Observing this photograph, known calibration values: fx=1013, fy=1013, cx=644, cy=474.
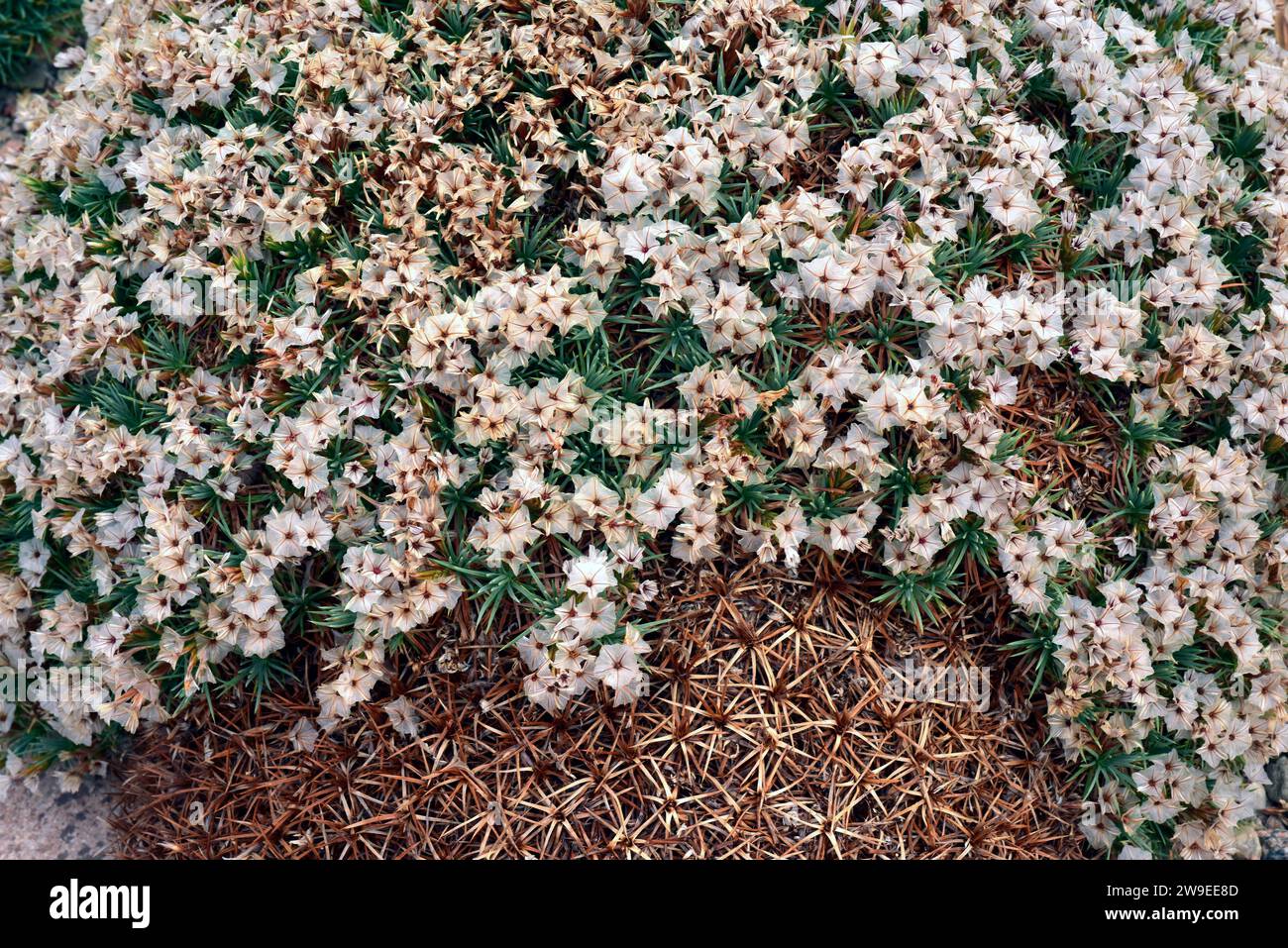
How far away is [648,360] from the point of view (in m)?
3.15

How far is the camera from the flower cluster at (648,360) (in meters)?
2.97

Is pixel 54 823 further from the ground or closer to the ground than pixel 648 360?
closer to the ground

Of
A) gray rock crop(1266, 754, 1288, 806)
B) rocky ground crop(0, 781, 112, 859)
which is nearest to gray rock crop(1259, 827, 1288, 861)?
gray rock crop(1266, 754, 1288, 806)

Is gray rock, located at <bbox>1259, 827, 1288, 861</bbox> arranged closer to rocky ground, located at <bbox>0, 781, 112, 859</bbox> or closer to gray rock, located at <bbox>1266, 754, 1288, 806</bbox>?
gray rock, located at <bbox>1266, 754, 1288, 806</bbox>

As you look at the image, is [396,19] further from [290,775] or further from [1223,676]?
[1223,676]

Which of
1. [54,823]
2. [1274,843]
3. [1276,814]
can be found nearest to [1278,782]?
[1276,814]

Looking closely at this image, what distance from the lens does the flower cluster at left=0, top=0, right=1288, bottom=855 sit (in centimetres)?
297

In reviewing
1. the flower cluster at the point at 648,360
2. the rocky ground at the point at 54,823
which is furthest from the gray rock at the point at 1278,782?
the rocky ground at the point at 54,823

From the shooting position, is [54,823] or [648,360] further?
[54,823]

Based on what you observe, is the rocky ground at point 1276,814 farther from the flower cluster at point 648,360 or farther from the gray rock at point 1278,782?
the flower cluster at point 648,360

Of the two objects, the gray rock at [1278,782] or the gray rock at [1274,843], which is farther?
the gray rock at [1278,782]

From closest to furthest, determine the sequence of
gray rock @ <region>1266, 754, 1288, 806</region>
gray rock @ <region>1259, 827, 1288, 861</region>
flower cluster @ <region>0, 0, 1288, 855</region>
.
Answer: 1. flower cluster @ <region>0, 0, 1288, 855</region>
2. gray rock @ <region>1259, 827, 1288, 861</region>
3. gray rock @ <region>1266, 754, 1288, 806</region>

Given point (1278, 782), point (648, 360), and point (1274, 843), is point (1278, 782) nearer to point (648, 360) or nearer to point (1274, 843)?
point (1274, 843)
